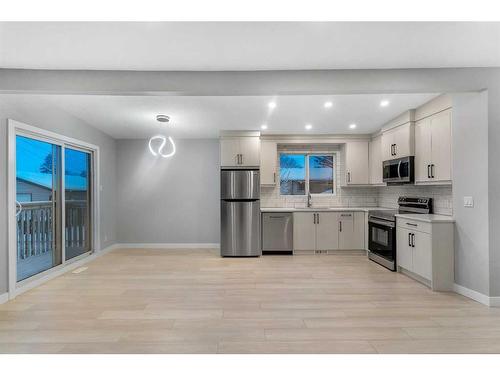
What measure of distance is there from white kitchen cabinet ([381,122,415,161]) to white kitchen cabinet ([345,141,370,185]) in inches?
29.3

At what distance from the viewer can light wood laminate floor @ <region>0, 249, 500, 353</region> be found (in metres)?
2.55

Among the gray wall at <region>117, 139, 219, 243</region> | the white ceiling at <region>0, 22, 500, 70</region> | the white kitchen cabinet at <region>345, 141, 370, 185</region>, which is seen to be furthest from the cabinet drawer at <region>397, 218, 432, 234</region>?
the gray wall at <region>117, 139, 219, 243</region>

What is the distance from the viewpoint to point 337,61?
3.05m

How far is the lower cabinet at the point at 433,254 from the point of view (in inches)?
152

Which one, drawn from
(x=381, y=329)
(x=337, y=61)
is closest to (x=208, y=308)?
(x=381, y=329)

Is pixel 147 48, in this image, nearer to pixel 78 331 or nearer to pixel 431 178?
pixel 78 331

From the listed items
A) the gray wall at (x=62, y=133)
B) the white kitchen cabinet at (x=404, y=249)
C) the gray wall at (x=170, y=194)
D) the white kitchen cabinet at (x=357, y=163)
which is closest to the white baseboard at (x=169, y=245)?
the gray wall at (x=170, y=194)

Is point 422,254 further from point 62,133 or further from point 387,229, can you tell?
point 62,133

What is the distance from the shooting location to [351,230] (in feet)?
20.0

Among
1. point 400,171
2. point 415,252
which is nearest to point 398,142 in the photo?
point 400,171

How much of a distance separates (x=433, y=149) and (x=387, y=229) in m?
1.38

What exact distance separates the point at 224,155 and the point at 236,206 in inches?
39.4

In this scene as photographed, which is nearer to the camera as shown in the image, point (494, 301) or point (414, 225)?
point (494, 301)

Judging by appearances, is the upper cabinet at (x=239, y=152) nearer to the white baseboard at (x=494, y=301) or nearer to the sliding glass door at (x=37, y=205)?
the sliding glass door at (x=37, y=205)
